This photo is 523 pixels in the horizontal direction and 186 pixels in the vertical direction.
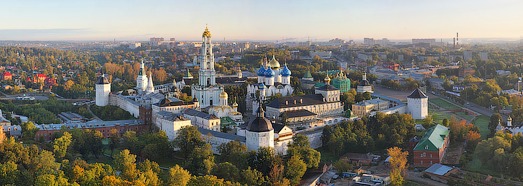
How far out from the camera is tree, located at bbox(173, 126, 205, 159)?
64.5 feet

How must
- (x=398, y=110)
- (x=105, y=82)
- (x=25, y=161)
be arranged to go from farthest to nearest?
(x=105, y=82) < (x=398, y=110) < (x=25, y=161)

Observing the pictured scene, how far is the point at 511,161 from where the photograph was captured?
717 inches

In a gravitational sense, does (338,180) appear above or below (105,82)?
below

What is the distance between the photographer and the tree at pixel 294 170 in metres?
17.6

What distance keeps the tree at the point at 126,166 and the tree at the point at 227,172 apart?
237 cm

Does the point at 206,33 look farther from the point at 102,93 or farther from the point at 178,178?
the point at 178,178

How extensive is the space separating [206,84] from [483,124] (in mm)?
12963

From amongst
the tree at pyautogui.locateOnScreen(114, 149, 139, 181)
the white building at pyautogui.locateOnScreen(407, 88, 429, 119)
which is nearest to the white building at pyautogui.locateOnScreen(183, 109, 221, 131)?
the tree at pyautogui.locateOnScreen(114, 149, 139, 181)

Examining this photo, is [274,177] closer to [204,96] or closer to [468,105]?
[204,96]

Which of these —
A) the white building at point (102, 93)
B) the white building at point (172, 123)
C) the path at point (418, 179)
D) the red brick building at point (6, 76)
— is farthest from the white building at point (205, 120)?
the red brick building at point (6, 76)

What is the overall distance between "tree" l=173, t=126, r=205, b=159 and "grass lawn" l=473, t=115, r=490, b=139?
11.5 meters

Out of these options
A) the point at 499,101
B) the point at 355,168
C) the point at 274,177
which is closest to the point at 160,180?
the point at 274,177

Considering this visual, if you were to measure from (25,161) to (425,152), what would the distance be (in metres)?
13.1

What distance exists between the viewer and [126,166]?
1609 cm
